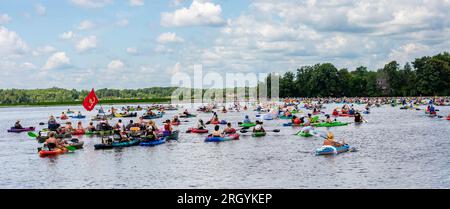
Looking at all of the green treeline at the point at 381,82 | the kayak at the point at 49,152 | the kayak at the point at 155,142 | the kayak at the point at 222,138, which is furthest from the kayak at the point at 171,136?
the green treeline at the point at 381,82

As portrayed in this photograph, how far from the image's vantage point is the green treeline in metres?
166

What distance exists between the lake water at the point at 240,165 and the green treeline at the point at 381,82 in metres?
126

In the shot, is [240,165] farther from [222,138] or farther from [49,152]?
[49,152]

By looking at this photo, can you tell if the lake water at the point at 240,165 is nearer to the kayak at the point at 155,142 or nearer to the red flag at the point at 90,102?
the kayak at the point at 155,142

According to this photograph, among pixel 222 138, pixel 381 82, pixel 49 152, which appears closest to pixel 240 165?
pixel 222 138

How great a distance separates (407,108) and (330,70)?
77.9 meters

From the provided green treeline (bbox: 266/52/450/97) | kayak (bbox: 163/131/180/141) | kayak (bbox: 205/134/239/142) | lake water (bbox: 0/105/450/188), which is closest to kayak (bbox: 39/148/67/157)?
lake water (bbox: 0/105/450/188)

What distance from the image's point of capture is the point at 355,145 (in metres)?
41.8

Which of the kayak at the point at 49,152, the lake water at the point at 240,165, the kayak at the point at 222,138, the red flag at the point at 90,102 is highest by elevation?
the red flag at the point at 90,102

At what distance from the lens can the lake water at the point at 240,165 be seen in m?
27.2

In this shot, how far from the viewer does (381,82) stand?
18550cm

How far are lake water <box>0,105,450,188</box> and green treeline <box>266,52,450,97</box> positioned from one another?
12608cm

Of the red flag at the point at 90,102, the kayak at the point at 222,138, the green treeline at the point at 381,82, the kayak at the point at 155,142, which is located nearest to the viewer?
the kayak at the point at 155,142
